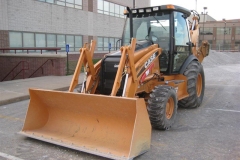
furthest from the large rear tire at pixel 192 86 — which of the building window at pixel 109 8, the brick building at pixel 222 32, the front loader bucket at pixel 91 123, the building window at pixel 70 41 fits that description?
the brick building at pixel 222 32

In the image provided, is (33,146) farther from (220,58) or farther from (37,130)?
(220,58)

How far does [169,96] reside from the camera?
5527 mm

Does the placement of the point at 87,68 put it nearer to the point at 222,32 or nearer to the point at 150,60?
the point at 150,60

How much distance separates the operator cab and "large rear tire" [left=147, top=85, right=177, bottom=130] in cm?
125

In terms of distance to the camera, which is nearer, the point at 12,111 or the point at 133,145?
the point at 133,145

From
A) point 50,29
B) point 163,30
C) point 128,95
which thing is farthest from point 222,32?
point 128,95

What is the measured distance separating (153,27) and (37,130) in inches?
143

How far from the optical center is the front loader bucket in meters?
4.24

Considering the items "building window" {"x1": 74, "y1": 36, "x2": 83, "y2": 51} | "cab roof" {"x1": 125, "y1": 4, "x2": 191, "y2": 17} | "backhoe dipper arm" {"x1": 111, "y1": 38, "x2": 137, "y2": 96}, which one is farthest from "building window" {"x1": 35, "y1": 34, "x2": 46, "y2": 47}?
"backhoe dipper arm" {"x1": 111, "y1": 38, "x2": 137, "y2": 96}

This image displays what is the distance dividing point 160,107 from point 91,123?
4.49ft

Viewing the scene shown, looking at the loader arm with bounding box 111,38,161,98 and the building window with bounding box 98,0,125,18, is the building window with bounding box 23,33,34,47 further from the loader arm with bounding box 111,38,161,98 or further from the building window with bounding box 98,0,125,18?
the loader arm with bounding box 111,38,161,98

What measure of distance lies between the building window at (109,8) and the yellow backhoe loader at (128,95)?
21173mm

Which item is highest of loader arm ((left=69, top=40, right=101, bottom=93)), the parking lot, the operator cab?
the operator cab

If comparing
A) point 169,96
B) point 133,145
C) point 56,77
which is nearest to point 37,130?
point 133,145
